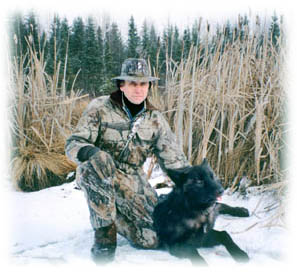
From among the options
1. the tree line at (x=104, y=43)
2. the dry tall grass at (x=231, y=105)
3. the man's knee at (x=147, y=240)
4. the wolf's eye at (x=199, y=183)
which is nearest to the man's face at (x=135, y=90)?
the tree line at (x=104, y=43)

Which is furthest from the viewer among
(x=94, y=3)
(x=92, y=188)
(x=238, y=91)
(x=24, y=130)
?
(x=24, y=130)

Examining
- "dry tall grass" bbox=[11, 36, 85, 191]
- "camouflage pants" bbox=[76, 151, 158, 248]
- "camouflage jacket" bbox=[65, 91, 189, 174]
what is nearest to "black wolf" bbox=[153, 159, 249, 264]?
"camouflage pants" bbox=[76, 151, 158, 248]

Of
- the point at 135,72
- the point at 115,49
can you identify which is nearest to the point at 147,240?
the point at 135,72

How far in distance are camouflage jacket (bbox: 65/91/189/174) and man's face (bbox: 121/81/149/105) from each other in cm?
8

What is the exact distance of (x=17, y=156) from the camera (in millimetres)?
3041

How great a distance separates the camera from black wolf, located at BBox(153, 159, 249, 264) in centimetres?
227

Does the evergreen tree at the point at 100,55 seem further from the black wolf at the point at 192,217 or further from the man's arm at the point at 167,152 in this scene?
the black wolf at the point at 192,217

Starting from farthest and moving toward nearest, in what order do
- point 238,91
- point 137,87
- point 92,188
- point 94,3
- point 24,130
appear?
point 24,130 → point 238,91 → point 94,3 → point 137,87 → point 92,188

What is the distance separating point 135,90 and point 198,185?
0.88 m

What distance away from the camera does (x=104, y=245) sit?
2.25 metres
